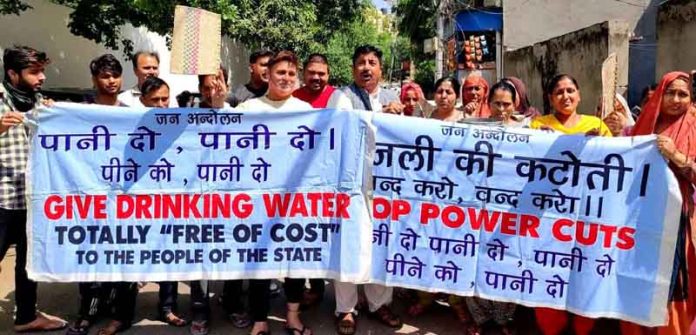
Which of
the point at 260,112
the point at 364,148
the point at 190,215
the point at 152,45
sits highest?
the point at 152,45

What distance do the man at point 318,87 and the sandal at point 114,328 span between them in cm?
176

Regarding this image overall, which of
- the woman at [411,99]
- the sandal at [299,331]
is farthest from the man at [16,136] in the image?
the woman at [411,99]

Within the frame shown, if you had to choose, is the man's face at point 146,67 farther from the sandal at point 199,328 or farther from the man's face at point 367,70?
the sandal at point 199,328

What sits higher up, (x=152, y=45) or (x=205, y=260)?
(x=152, y=45)

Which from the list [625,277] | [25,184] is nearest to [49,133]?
[25,184]

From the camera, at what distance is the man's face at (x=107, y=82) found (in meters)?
3.48

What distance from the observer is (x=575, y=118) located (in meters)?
3.32

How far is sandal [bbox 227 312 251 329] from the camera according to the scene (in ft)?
11.6

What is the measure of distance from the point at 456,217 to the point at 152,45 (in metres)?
9.86

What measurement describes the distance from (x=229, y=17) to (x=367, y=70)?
3583 millimetres

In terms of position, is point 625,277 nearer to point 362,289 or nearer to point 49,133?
point 362,289

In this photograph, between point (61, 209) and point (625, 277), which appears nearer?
point (625, 277)

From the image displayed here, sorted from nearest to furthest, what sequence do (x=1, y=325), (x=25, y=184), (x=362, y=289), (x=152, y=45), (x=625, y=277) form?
(x=625, y=277), (x=25, y=184), (x=1, y=325), (x=362, y=289), (x=152, y=45)

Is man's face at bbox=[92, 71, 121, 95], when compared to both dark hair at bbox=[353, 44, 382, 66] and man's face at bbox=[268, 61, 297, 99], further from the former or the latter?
dark hair at bbox=[353, 44, 382, 66]
